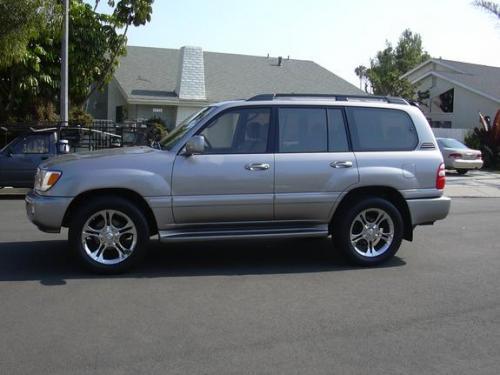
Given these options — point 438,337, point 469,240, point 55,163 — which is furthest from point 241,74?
point 438,337

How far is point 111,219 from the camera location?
23.7 ft

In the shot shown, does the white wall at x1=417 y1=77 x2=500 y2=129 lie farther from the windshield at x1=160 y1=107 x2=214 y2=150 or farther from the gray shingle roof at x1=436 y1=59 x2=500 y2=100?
the windshield at x1=160 y1=107 x2=214 y2=150

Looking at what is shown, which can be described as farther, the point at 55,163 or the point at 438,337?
the point at 55,163

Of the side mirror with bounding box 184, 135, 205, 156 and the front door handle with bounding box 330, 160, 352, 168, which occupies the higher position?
the side mirror with bounding box 184, 135, 205, 156

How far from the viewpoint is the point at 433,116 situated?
37.7 meters

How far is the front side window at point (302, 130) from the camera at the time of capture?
7.63 metres

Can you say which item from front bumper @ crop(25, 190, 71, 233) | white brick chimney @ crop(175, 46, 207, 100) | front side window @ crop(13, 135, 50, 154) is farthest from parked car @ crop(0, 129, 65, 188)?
white brick chimney @ crop(175, 46, 207, 100)

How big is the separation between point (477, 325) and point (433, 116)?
110 feet

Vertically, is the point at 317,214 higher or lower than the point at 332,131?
lower

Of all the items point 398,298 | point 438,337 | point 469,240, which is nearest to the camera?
point 438,337

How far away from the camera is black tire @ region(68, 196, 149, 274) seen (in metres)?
7.07

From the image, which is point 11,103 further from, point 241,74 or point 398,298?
point 398,298

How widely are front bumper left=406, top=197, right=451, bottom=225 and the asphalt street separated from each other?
0.58 m

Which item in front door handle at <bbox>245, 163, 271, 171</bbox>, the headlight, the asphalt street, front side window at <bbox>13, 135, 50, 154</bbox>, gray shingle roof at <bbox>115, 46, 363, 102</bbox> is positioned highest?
gray shingle roof at <bbox>115, 46, 363, 102</bbox>
